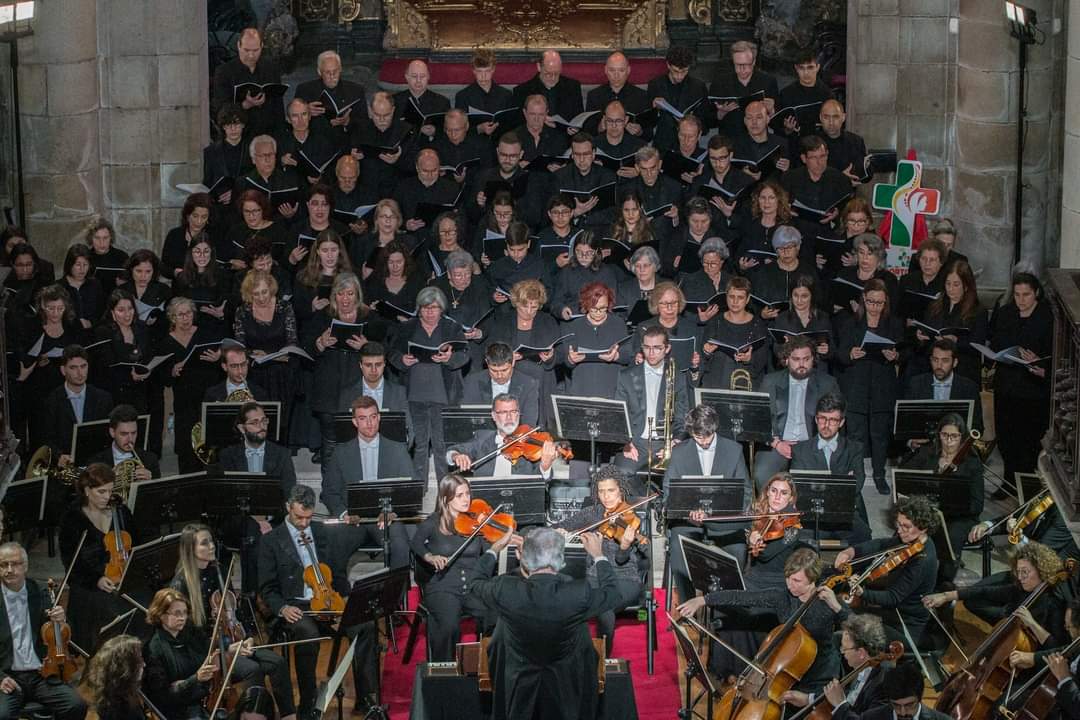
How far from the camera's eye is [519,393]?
35.6 feet

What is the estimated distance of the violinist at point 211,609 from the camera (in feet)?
28.6

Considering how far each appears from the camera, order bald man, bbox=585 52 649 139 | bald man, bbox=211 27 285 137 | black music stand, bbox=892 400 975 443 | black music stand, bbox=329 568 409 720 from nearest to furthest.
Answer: black music stand, bbox=329 568 409 720, black music stand, bbox=892 400 975 443, bald man, bbox=211 27 285 137, bald man, bbox=585 52 649 139

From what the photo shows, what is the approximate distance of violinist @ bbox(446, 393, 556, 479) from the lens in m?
10.2

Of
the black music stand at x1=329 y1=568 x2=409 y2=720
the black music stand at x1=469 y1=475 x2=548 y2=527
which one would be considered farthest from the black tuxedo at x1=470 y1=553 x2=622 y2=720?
the black music stand at x1=469 y1=475 x2=548 y2=527

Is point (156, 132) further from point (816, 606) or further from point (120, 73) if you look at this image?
point (816, 606)

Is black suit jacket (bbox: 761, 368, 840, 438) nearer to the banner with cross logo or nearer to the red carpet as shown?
the red carpet

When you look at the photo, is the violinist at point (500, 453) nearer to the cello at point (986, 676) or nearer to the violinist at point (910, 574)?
the violinist at point (910, 574)

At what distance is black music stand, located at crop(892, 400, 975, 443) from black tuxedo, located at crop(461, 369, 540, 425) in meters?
2.06

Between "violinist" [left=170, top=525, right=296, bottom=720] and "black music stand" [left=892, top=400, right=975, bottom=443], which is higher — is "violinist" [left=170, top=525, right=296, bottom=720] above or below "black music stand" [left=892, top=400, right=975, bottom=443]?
below

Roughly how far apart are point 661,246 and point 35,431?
4083 millimetres

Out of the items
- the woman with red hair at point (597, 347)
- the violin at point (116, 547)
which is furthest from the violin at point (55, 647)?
the woman with red hair at point (597, 347)

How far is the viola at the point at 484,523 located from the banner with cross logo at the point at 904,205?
17.0ft

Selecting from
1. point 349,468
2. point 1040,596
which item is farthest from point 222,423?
point 1040,596

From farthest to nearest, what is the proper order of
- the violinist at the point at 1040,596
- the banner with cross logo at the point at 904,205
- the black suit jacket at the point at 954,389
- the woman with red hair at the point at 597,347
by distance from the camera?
the banner with cross logo at the point at 904,205 < the woman with red hair at the point at 597,347 < the black suit jacket at the point at 954,389 < the violinist at the point at 1040,596
